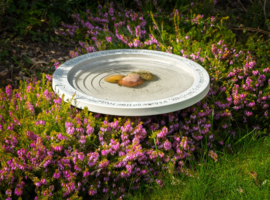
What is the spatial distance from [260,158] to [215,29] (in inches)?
106

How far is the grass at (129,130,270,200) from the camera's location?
95.7 inches

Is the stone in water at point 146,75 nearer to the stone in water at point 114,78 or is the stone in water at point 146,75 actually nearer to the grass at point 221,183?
the stone in water at point 114,78

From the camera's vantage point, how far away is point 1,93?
301 cm

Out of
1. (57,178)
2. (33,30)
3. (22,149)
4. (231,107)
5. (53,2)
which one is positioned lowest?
(231,107)

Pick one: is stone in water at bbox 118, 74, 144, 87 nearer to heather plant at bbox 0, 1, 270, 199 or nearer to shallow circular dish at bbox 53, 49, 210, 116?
shallow circular dish at bbox 53, 49, 210, 116

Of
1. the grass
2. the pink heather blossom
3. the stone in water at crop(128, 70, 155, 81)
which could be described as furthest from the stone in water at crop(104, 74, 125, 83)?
the grass

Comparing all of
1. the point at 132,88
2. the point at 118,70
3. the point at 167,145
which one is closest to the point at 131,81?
the point at 132,88

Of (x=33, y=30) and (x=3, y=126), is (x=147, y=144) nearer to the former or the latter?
(x=3, y=126)

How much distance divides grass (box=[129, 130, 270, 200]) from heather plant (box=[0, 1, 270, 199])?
0.11 metres

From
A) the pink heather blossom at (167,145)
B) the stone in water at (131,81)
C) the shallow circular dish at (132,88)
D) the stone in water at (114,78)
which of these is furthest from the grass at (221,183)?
the stone in water at (114,78)

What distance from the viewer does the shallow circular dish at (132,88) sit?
278cm

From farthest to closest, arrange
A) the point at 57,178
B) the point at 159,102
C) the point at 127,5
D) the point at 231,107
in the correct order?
the point at 127,5, the point at 231,107, the point at 159,102, the point at 57,178

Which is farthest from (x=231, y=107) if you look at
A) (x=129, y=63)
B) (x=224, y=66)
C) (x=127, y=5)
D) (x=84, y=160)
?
(x=127, y=5)

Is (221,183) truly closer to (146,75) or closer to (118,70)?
(146,75)
